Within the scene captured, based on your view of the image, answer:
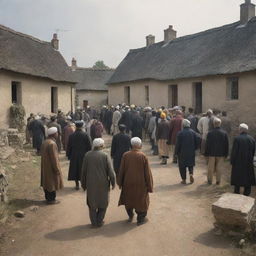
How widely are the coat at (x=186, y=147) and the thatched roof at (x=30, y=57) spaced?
1075cm

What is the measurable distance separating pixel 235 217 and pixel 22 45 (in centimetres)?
1875

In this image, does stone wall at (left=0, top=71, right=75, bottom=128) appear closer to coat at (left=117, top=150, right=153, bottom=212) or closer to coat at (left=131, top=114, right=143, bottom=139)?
coat at (left=131, top=114, right=143, bottom=139)

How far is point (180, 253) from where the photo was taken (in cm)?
570

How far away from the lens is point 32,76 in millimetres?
19688

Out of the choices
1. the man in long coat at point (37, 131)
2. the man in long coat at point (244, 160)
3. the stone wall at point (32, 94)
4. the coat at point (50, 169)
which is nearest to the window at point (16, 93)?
the stone wall at point (32, 94)

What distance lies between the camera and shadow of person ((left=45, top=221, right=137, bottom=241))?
6.37m

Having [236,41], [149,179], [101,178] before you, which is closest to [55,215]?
[101,178]

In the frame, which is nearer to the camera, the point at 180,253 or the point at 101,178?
the point at 180,253

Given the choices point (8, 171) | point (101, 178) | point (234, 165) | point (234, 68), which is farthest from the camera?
point (234, 68)

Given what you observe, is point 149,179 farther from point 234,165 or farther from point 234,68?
point 234,68

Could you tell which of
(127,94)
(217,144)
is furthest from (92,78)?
(217,144)

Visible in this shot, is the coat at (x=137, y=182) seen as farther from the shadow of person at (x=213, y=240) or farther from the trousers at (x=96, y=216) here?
the shadow of person at (x=213, y=240)

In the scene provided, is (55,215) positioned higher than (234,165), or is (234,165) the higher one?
(234,165)

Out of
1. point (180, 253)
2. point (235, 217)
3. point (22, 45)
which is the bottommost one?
point (180, 253)
